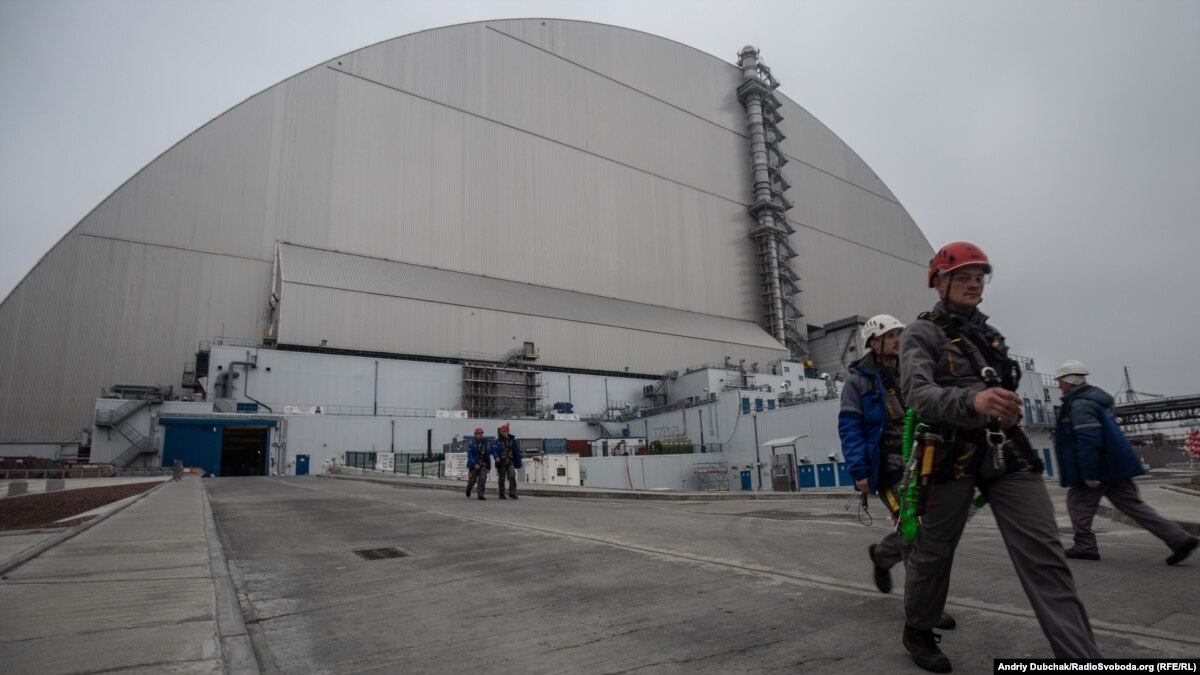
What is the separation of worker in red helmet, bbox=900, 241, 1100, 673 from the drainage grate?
195 inches

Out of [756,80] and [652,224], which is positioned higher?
[756,80]

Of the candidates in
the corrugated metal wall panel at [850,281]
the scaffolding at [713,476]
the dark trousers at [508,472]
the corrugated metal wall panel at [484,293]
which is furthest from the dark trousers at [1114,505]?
the corrugated metal wall panel at [850,281]

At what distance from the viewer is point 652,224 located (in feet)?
191

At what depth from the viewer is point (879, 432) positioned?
3.95 m

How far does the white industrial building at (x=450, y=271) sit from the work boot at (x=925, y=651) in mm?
33846

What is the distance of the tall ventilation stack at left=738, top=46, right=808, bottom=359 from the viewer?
205 feet

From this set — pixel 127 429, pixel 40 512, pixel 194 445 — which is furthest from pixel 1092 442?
pixel 127 429

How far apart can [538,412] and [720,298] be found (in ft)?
77.7

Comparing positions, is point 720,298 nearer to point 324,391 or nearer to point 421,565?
point 324,391

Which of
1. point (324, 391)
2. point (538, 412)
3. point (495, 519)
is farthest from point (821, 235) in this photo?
point (495, 519)

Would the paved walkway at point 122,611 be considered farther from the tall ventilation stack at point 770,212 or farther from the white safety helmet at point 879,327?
the tall ventilation stack at point 770,212

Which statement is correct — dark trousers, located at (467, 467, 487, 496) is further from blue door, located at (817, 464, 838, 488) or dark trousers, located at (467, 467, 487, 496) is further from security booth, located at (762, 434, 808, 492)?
blue door, located at (817, 464, 838, 488)

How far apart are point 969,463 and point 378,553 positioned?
18.4 feet

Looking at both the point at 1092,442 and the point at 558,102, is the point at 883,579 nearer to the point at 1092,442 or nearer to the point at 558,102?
the point at 1092,442
